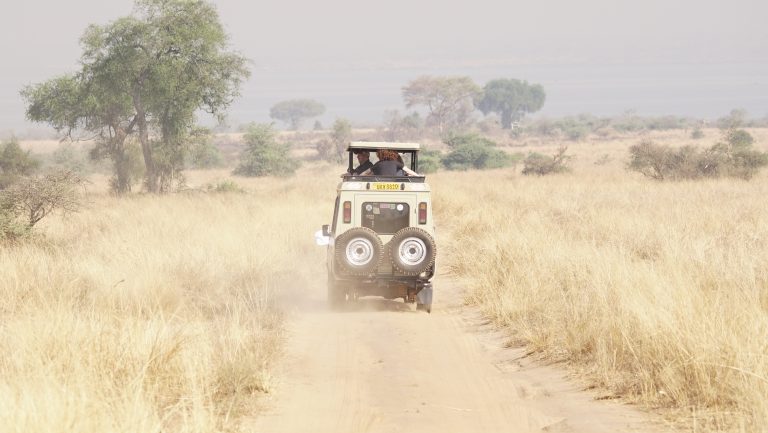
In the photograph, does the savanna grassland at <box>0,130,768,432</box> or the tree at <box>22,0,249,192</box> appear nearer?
the savanna grassland at <box>0,130,768,432</box>

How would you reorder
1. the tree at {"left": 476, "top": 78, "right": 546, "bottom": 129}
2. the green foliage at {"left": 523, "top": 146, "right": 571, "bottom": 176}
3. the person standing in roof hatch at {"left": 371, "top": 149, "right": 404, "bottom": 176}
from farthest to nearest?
1. the tree at {"left": 476, "top": 78, "right": 546, "bottom": 129}
2. the green foliage at {"left": 523, "top": 146, "right": 571, "bottom": 176}
3. the person standing in roof hatch at {"left": 371, "top": 149, "right": 404, "bottom": 176}

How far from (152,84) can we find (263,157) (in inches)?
811

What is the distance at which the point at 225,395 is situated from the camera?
716cm

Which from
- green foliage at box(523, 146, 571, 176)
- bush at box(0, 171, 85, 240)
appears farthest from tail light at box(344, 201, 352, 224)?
green foliage at box(523, 146, 571, 176)

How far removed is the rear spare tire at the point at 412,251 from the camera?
1139cm

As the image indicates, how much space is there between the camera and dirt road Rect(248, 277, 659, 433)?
6730mm

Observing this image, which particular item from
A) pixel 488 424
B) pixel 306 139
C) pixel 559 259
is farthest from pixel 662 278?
pixel 306 139

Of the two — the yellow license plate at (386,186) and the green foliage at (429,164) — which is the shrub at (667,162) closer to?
the green foliage at (429,164)

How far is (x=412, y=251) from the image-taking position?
11492 millimetres

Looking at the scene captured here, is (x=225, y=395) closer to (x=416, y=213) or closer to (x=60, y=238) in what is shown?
(x=416, y=213)

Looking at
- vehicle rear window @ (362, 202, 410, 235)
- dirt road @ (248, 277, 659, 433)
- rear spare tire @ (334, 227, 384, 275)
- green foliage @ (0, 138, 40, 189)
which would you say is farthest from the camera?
green foliage @ (0, 138, 40, 189)

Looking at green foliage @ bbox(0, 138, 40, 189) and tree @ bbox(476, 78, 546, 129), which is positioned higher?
tree @ bbox(476, 78, 546, 129)

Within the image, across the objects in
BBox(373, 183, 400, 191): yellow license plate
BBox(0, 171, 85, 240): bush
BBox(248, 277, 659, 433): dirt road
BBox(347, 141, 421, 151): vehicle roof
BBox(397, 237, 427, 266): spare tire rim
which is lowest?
BBox(248, 277, 659, 433): dirt road

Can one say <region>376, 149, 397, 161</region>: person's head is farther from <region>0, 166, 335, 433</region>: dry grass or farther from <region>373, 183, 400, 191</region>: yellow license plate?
<region>0, 166, 335, 433</region>: dry grass
